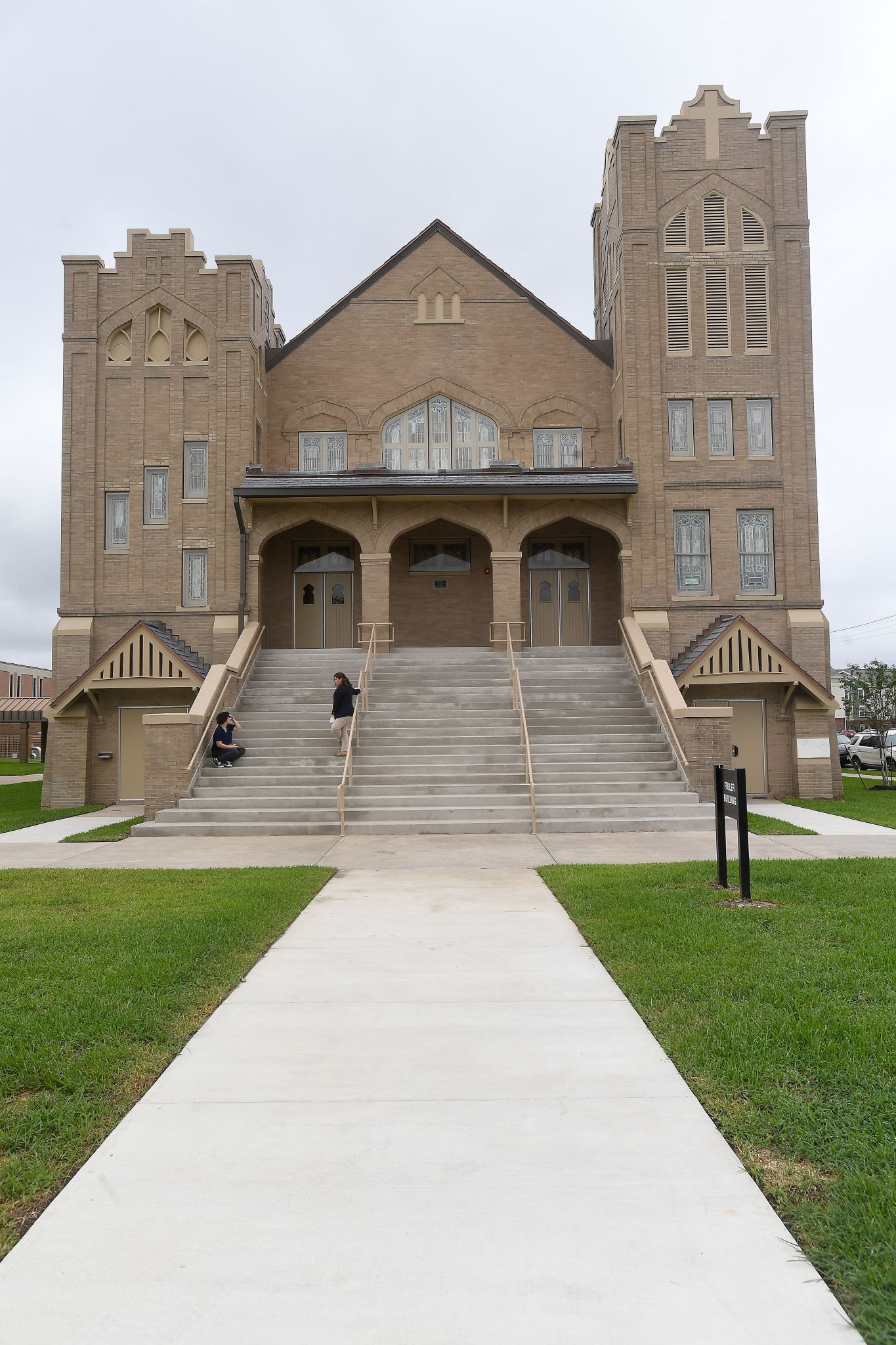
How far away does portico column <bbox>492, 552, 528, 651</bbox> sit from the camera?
22625 millimetres

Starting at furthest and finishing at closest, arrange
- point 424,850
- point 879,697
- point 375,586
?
1. point 879,697
2. point 375,586
3. point 424,850

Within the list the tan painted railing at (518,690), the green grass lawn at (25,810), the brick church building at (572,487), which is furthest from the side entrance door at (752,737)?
the green grass lawn at (25,810)

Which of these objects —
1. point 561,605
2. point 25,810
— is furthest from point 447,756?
point 25,810

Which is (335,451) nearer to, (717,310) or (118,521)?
(118,521)

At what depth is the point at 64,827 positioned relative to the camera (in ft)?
55.2

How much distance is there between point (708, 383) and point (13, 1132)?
909 inches

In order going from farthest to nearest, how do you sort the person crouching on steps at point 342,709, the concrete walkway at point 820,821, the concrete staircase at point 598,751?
1. the person crouching on steps at point 342,709
2. the concrete staircase at point 598,751
3. the concrete walkway at point 820,821

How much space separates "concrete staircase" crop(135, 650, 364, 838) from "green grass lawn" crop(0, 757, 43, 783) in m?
24.9

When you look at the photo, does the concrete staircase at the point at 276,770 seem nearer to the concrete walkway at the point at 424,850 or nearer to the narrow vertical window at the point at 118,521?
the concrete walkway at the point at 424,850

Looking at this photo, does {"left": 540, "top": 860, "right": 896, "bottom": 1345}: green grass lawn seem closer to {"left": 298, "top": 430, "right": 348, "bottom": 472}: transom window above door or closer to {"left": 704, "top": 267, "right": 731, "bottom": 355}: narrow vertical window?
{"left": 704, "top": 267, "right": 731, "bottom": 355}: narrow vertical window

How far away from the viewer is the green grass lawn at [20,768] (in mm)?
41219

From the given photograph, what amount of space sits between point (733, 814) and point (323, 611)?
714 inches

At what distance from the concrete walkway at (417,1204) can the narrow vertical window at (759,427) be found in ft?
66.8

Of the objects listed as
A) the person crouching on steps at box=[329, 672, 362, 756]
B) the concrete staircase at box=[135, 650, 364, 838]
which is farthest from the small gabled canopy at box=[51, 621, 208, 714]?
the person crouching on steps at box=[329, 672, 362, 756]
